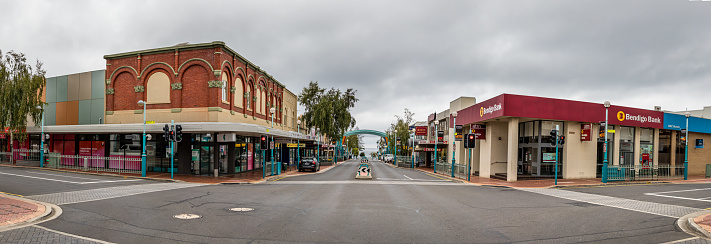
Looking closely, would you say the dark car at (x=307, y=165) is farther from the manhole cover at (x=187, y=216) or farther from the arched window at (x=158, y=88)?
the manhole cover at (x=187, y=216)

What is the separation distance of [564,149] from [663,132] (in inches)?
440

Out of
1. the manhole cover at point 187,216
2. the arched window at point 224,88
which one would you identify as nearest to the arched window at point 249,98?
the arched window at point 224,88

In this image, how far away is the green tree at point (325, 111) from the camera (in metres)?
50.0

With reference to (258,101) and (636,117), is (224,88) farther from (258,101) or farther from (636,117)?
(636,117)

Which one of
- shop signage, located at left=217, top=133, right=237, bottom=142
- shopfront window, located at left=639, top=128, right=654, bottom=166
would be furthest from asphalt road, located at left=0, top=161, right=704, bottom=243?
shopfront window, located at left=639, top=128, right=654, bottom=166

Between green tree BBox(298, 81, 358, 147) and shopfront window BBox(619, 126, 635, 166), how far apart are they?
31.8 m

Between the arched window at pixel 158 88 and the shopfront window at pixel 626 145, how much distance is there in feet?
104

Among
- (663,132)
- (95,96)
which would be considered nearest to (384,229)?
(95,96)

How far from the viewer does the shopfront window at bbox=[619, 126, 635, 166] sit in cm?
2733

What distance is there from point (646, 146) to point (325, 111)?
3325 centimetres

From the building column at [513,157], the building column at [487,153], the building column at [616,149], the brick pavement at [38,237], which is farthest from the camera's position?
the building column at [487,153]

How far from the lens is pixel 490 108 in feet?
84.0

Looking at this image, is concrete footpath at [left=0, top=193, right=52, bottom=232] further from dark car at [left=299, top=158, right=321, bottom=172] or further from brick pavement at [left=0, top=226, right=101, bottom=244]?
dark car at [left=299, top=158, right=321, bottom=172]

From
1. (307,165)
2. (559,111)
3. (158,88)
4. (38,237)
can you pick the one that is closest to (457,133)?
(559,111)
